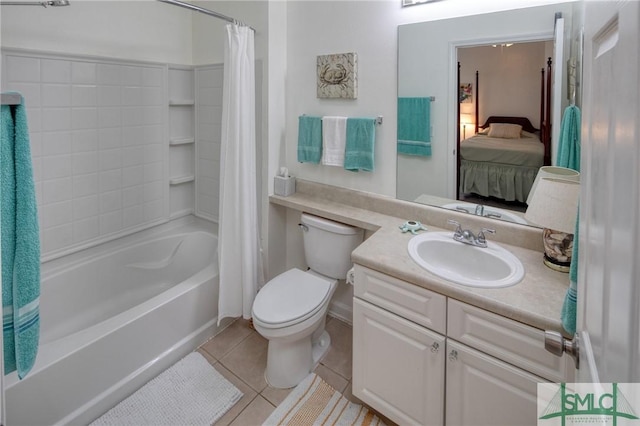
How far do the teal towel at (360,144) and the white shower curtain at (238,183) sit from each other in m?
0.58

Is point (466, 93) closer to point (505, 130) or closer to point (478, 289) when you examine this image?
point (505, 130)

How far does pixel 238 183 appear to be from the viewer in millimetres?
2164

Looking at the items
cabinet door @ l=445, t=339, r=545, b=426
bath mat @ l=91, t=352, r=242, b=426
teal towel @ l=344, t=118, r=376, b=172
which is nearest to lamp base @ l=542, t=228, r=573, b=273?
cabinet door @ l=445, t=339, r=545, b=426

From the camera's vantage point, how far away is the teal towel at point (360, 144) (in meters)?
2.04

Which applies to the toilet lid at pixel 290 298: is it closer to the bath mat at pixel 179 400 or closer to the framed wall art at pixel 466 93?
the bath mat at pixel 179 400

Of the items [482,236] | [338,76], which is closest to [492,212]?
[482,236]

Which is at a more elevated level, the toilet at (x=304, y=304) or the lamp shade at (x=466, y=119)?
the lamp shade at (x=466, y=119)

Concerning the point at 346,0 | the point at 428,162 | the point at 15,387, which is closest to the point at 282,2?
the point at 346,0

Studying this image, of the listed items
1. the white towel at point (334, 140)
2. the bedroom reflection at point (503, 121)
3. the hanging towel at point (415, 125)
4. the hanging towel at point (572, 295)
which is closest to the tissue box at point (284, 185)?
the white towel at point (334, 140)

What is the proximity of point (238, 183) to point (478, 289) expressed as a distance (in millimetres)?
1453

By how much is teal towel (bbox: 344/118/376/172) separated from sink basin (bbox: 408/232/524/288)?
1.89 feet

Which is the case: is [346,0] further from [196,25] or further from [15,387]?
[15,387]

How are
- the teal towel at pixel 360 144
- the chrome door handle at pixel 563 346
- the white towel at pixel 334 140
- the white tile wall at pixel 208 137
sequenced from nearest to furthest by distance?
1. the chrome door handle at pixel 563 346
2. the teal towel at pixel 360 144
3. the white towel at pixel 334 140
4. the white tile wall at pixel 208 137
